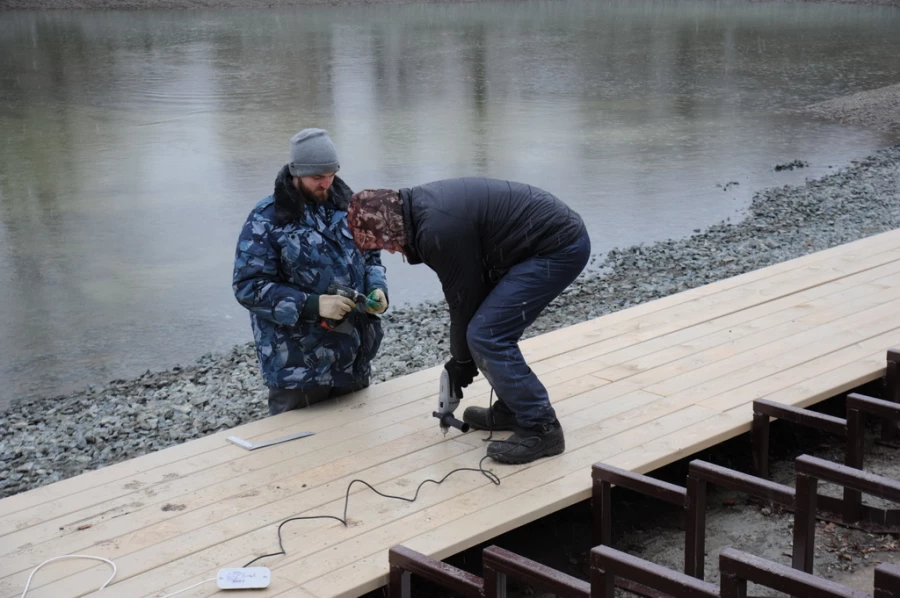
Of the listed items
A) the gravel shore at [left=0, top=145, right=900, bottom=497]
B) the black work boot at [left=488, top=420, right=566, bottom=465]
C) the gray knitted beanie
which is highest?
the gray knitted beanie

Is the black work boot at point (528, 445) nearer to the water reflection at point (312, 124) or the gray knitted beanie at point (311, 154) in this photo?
the gray knitted beanie at point (311, 154)

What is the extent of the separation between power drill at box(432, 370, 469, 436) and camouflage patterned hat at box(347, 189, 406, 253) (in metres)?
0.80

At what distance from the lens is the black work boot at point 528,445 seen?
14.1ft

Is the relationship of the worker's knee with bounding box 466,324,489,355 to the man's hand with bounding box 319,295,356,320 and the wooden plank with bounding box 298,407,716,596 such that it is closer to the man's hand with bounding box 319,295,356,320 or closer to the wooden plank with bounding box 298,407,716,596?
the wooden plank with bounding box 298,407,716,596

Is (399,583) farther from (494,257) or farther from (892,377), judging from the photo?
(892,377)

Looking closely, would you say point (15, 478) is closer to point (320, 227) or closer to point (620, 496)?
point (320, 227)

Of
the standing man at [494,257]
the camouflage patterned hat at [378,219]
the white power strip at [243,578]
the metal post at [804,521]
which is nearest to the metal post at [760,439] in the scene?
the metal post at [804,521]

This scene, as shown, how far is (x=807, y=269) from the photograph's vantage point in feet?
22.9

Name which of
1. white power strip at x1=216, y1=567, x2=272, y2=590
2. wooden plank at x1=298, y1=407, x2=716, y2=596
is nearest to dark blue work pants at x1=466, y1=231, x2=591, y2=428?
wooden plank at x1=298, y1=407, x2=716, y2=596

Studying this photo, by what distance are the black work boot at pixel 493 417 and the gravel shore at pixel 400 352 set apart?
226 cm

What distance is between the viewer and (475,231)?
158 inches

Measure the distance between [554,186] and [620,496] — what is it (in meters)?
8.47

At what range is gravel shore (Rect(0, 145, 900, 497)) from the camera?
619 cm

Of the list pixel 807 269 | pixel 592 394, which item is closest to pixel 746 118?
pixel 807 269
